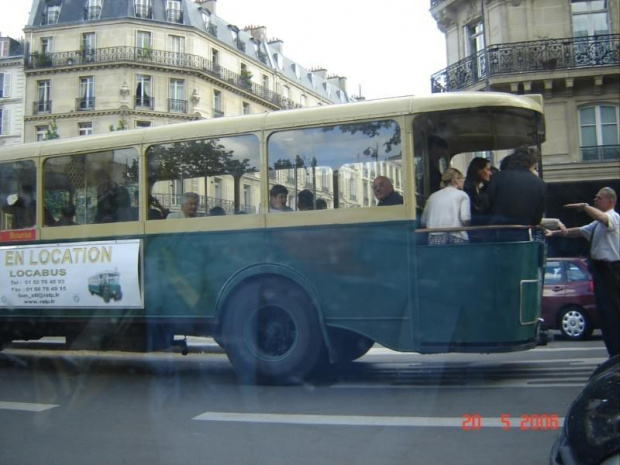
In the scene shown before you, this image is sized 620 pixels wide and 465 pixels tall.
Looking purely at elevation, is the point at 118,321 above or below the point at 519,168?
below

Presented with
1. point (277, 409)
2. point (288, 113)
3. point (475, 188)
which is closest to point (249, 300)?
point (277, 409)

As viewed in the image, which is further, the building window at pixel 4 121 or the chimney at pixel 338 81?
Result: the chimney at pixel 338 81

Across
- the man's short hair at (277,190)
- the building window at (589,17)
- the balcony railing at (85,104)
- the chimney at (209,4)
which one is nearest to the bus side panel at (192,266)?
the man's short hair at (277,190)

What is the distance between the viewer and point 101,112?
42.7 metres

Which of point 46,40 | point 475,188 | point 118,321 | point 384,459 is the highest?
point 46,40

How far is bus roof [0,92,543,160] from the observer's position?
676cm

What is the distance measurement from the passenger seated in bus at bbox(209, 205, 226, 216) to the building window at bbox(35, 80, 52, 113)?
4305 cm

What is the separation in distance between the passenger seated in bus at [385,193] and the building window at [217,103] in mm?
39527

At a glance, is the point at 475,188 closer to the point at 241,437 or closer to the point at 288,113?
the point at 288,113

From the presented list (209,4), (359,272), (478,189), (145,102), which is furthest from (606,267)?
(209,4)

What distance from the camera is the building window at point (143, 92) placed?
42875 mm

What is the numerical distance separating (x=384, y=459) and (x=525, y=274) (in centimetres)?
265

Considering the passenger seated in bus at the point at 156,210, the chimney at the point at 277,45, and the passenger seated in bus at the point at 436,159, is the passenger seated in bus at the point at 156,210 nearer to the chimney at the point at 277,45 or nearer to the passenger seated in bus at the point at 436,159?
the passenger seated in bus at the point at 436,159
